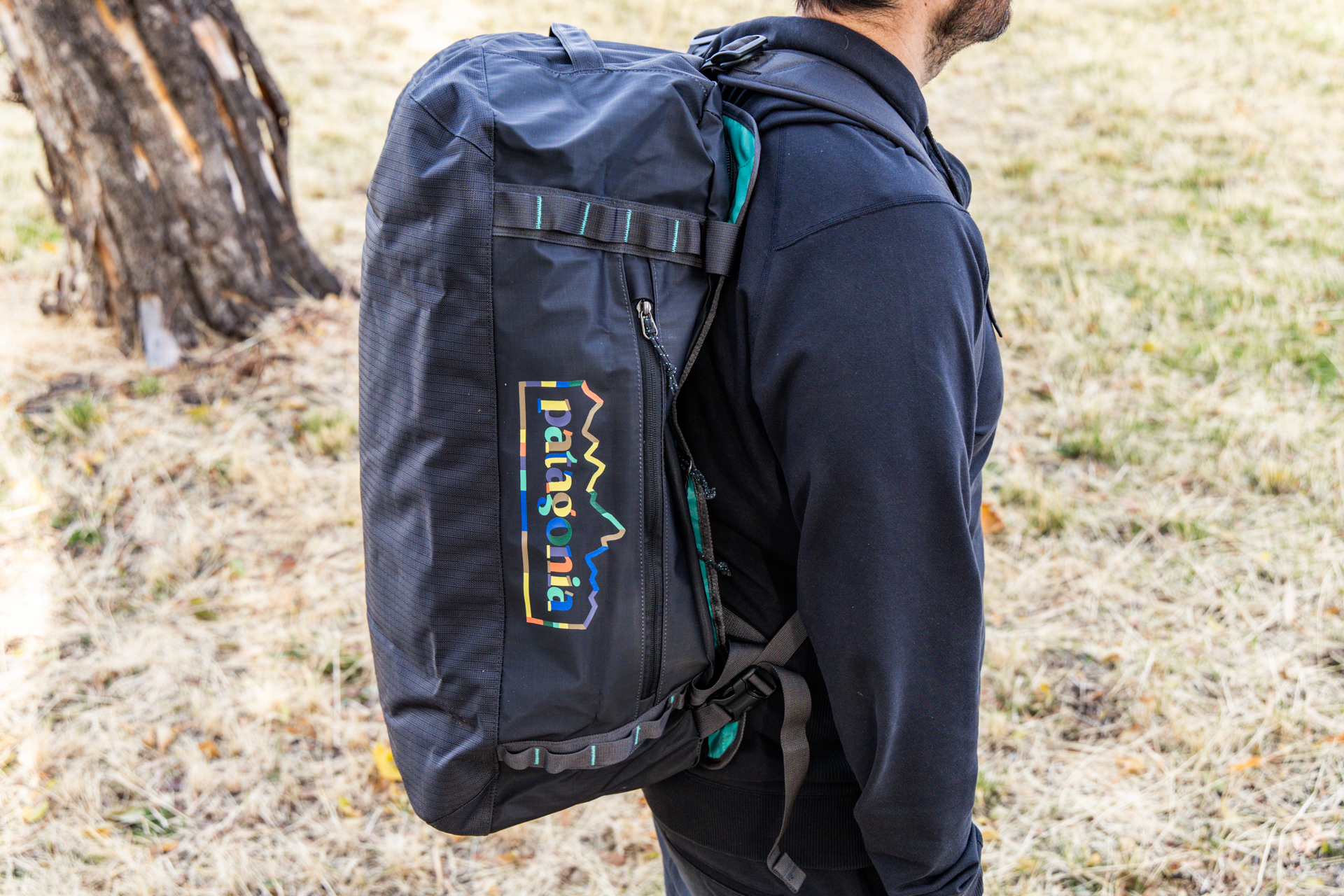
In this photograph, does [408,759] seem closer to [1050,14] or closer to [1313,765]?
[1313,765]

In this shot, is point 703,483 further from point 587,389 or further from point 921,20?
point 921,20

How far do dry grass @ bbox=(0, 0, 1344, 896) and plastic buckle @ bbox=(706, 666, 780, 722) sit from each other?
4.64 feet

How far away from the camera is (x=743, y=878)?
1.48 m

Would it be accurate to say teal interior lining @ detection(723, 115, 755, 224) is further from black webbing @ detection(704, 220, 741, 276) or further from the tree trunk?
the tree trunk

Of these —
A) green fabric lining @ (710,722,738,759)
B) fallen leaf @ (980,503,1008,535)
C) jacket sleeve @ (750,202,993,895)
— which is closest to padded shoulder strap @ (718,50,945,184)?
jacket sleeve @ (750,202,993,895)

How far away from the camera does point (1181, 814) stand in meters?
2.59

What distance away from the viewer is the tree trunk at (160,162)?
3.96m

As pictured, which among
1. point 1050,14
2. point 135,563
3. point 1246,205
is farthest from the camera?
point 1050,14

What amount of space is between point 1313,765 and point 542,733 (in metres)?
2.46

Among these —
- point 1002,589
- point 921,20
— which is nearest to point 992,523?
point 1002,589

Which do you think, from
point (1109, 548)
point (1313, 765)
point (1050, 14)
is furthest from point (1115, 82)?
point (1313, 765)

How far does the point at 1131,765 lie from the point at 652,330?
2290 millimetres

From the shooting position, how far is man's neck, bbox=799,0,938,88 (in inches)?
53.0

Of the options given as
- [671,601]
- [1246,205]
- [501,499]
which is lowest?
[1246,205]
